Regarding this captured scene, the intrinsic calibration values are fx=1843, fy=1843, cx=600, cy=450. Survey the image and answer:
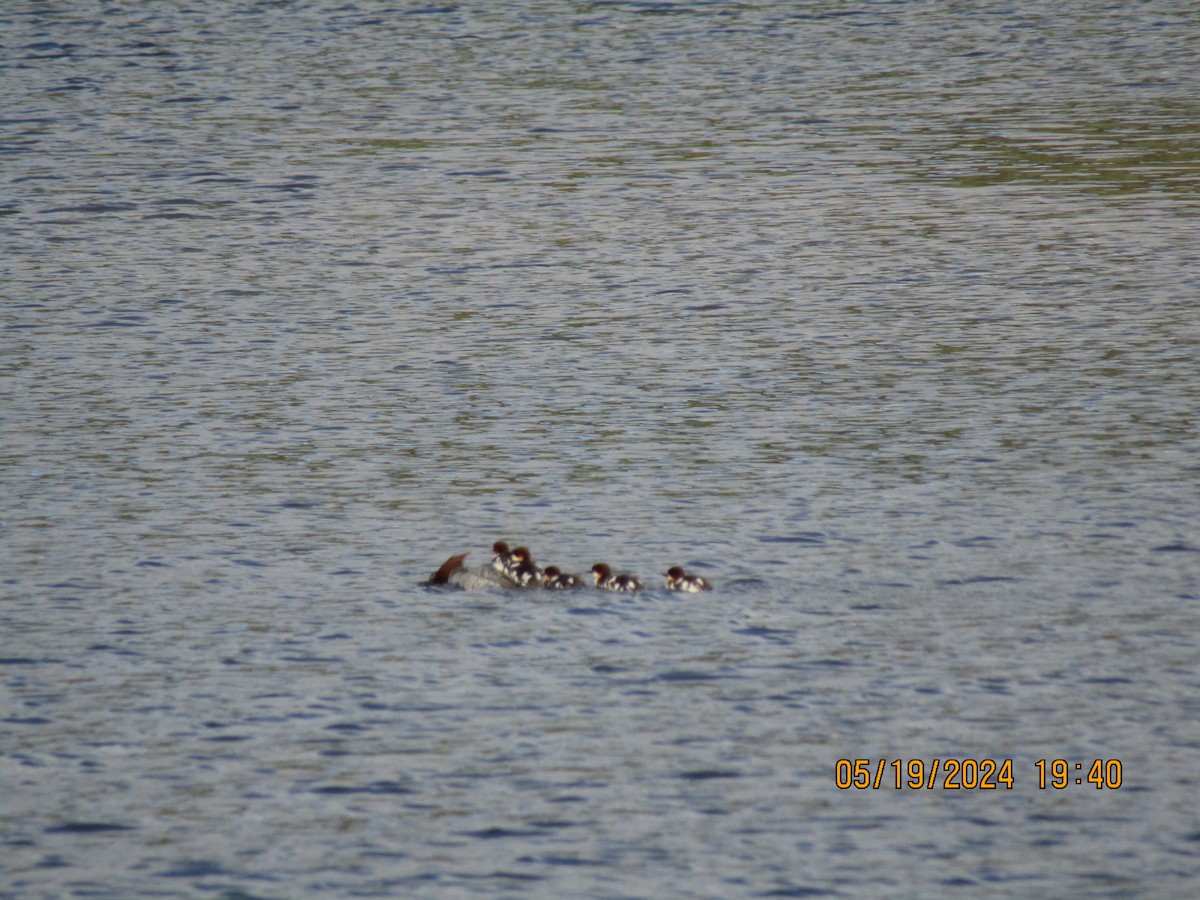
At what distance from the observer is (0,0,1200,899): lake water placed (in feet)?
36.1

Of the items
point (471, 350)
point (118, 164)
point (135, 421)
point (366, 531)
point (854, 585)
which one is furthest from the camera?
point (118, 164)

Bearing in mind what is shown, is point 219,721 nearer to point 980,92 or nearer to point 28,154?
point 28,154

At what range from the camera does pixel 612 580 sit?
46.3 ft

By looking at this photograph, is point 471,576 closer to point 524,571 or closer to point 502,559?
point 502,559

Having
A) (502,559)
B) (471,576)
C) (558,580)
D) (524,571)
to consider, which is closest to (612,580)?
(558,580)

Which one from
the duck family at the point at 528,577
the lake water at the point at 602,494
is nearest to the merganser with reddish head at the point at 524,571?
the duck family at the point at 528,577

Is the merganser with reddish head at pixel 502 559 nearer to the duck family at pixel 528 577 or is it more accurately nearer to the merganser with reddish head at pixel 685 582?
the duck family at pixel 528 577

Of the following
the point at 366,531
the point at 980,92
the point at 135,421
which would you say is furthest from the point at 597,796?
the point at 980,92

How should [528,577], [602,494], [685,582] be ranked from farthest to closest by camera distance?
1. [602,494]
2. [528,577]
3. [685,582]

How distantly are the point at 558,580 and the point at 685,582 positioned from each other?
3.18 ft

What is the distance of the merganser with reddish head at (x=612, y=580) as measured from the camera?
14.0m

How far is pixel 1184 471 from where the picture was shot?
54.7 ft

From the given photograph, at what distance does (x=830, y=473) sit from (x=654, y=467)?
163cm

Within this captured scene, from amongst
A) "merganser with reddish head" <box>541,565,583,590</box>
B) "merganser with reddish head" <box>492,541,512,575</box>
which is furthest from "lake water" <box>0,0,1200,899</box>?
"merganser with reddish head" <box>492,541,512,575</box>
